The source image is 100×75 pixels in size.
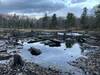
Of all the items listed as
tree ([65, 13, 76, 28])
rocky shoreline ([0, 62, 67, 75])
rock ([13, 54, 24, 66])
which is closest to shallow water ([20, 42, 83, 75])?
rocky shoreline ([0, 62, 67, 75])

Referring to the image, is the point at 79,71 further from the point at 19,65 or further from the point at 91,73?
the point at 19,65

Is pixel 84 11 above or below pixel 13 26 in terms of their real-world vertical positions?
above

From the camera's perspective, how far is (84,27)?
158500mm

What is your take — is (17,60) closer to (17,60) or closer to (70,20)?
(17,60)

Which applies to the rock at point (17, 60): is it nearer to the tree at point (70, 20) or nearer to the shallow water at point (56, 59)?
the shallow water at point (56, 59)

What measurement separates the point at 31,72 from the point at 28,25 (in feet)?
525

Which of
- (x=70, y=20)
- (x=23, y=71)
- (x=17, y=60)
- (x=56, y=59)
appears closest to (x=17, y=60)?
(x=17, y=60)

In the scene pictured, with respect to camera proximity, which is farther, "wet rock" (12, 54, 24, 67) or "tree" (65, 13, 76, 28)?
"tree" (65, 13, 76, 28)

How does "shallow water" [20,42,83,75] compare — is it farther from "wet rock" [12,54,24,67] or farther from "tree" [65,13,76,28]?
"tree" [65,13,76,28]

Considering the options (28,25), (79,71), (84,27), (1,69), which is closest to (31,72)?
(1,69)

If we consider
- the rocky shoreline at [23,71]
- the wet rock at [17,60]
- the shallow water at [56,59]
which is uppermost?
the wet rock at [17,60]

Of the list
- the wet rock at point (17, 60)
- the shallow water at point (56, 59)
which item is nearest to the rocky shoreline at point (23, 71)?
the wet rock at point (17, 60)

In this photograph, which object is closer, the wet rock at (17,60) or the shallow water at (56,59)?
the wet rock at (17,60)

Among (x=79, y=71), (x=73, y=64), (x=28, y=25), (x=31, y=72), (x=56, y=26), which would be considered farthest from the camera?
(x=28, y=25)
